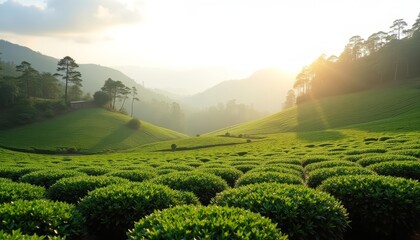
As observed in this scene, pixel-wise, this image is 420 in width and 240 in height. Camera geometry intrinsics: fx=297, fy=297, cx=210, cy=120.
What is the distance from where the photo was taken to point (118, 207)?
9836 mm

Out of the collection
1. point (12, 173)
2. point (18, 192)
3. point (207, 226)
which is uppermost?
point (207, 226)

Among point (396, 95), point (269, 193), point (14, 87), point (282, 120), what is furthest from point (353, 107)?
point (14, 87)

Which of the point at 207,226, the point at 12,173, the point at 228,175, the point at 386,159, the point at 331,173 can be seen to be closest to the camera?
the point at 207,226

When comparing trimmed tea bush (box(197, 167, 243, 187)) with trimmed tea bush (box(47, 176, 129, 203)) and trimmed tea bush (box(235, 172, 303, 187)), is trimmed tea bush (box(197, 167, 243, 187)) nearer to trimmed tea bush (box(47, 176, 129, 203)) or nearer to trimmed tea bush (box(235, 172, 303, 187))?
trimmed tea bush (box(235, 172, 303, 187))

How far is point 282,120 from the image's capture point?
106 m

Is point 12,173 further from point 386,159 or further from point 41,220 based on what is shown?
point 386,159

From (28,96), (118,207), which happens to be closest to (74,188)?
(118,207)

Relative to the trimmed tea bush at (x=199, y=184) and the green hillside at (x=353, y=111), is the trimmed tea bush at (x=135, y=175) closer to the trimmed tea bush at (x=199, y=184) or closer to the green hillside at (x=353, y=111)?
the trimmed tea bush at (x=199, y=184)

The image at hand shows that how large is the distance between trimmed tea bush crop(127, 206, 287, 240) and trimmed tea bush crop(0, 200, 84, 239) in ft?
8.93

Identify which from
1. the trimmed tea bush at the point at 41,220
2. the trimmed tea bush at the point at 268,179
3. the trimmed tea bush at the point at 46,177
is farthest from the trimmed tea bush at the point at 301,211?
the trimmed tea bush at the point at 46,177

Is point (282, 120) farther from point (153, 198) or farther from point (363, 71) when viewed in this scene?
point (153, 198)

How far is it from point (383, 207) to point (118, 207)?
874 centimetres

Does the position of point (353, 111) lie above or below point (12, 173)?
above

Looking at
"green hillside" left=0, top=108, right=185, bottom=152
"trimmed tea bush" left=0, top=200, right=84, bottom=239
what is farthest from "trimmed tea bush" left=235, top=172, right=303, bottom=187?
"green hillside" left=0, top=108, right=185, bottom=152
